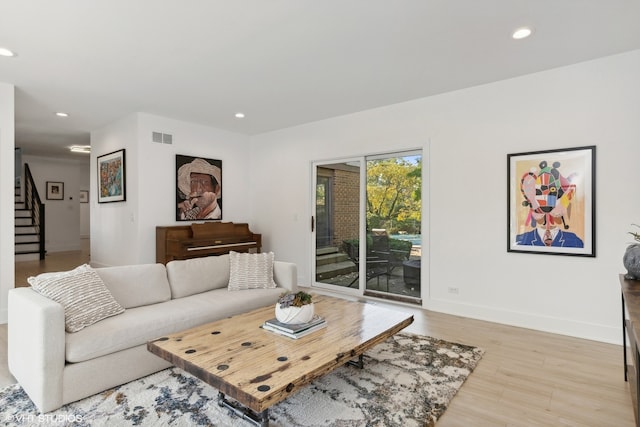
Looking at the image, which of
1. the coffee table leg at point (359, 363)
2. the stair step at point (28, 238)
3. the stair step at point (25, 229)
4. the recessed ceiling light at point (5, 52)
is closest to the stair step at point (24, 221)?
the stair step at point (25, 229)

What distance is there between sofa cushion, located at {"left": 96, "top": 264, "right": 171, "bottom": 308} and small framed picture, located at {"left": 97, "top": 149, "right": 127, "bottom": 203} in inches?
105

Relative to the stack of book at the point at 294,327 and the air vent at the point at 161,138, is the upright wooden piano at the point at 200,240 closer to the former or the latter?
the air vent at the point at 161,138

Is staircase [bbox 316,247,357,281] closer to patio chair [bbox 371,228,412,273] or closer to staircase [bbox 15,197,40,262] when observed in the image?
patio chair [bbox 371,228,412,273]

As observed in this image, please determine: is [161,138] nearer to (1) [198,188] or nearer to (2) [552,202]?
(1) [198,188]

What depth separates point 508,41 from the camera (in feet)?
9.45

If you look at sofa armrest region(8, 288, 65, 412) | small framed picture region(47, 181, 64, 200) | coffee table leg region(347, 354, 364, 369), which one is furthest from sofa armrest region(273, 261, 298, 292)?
small framed picture region(47, 181, 64, 200)

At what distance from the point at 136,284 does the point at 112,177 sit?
3.37 meters

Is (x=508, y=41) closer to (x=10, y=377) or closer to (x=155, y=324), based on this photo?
(x=155, y=324)

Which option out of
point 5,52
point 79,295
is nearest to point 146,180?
point 5,52

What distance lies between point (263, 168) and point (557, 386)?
5.09 metres

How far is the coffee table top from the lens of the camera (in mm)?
1601

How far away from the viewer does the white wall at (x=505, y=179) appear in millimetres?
3143

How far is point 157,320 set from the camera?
2533mm

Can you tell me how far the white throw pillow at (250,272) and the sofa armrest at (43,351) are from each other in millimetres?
1576
